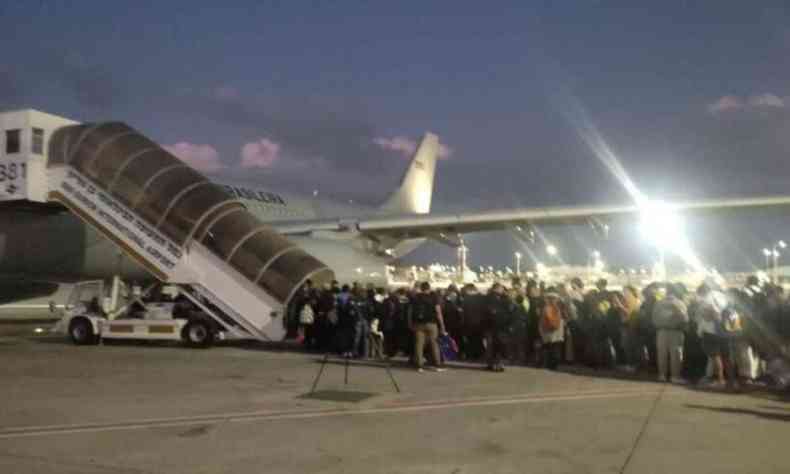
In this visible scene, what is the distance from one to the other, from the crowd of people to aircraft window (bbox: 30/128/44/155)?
6473 mm

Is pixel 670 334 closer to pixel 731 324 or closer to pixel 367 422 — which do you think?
pixel 731 324

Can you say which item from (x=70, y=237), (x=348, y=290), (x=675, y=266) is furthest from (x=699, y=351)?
(x=675, y=266)

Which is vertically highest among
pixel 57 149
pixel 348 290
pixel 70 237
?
pixel 57 149

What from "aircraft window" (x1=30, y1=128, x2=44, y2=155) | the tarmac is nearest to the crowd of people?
the tarmac

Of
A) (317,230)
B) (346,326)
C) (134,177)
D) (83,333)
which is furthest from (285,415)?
(317,230)

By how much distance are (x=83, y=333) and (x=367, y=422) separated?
1042 cm

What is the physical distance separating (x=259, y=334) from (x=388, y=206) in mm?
23696

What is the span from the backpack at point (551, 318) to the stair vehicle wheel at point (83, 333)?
9.72 meters

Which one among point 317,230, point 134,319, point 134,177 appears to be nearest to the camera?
point 134,177

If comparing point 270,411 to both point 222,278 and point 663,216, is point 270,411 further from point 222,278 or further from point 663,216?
point 663,216

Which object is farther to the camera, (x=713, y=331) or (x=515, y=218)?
(x=515, y=218)

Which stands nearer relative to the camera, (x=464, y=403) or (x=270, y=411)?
(x=270, y=411)

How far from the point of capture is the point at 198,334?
1579 centimetres

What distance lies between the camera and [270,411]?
848 cm
